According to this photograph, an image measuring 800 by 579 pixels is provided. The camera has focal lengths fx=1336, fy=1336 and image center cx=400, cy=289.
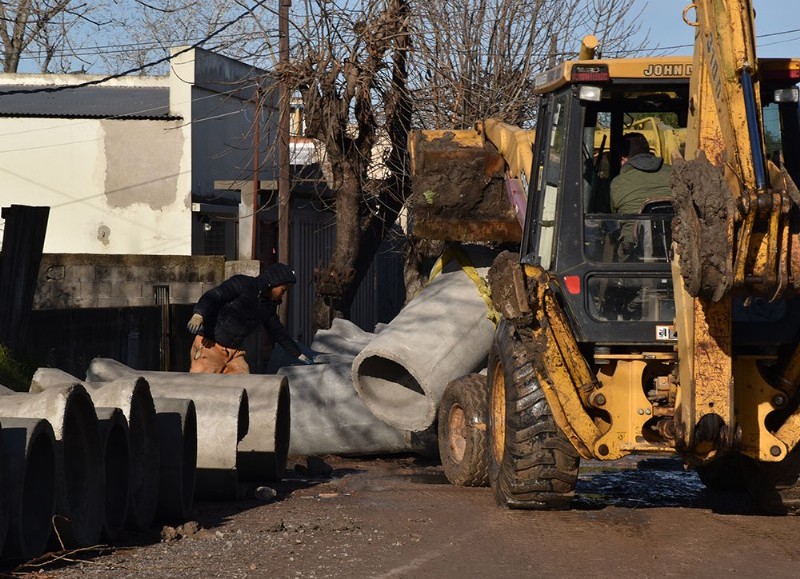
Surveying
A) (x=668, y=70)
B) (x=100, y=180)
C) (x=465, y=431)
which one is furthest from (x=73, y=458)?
(x=100, y=180)

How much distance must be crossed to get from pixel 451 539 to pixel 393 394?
3782 millimetres

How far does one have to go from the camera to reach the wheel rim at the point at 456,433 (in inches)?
395

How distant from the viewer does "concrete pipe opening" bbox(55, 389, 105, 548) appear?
7.05m

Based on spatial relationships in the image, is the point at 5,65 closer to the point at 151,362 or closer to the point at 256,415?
the point at 151,362

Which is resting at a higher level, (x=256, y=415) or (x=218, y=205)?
(x=218, y=205)

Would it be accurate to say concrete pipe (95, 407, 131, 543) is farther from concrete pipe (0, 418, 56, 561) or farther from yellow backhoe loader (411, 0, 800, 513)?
yellow backhoe loader (411, 0, 800, 513)

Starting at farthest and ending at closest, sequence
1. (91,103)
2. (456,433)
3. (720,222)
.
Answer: (91,103) < (456,433) < (720,222)

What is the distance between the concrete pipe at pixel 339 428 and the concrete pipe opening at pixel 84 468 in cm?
441

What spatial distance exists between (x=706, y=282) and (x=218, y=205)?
17390 millimetres

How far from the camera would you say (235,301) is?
1255 centimetres

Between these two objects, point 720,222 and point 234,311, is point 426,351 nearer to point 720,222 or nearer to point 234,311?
point 234,311

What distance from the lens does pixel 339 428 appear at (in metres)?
11.6

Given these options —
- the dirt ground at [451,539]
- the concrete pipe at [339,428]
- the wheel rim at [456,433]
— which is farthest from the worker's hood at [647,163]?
the concrete pipe at [339,428]

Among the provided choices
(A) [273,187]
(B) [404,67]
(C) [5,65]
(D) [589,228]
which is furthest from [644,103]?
(C) [5,65]
